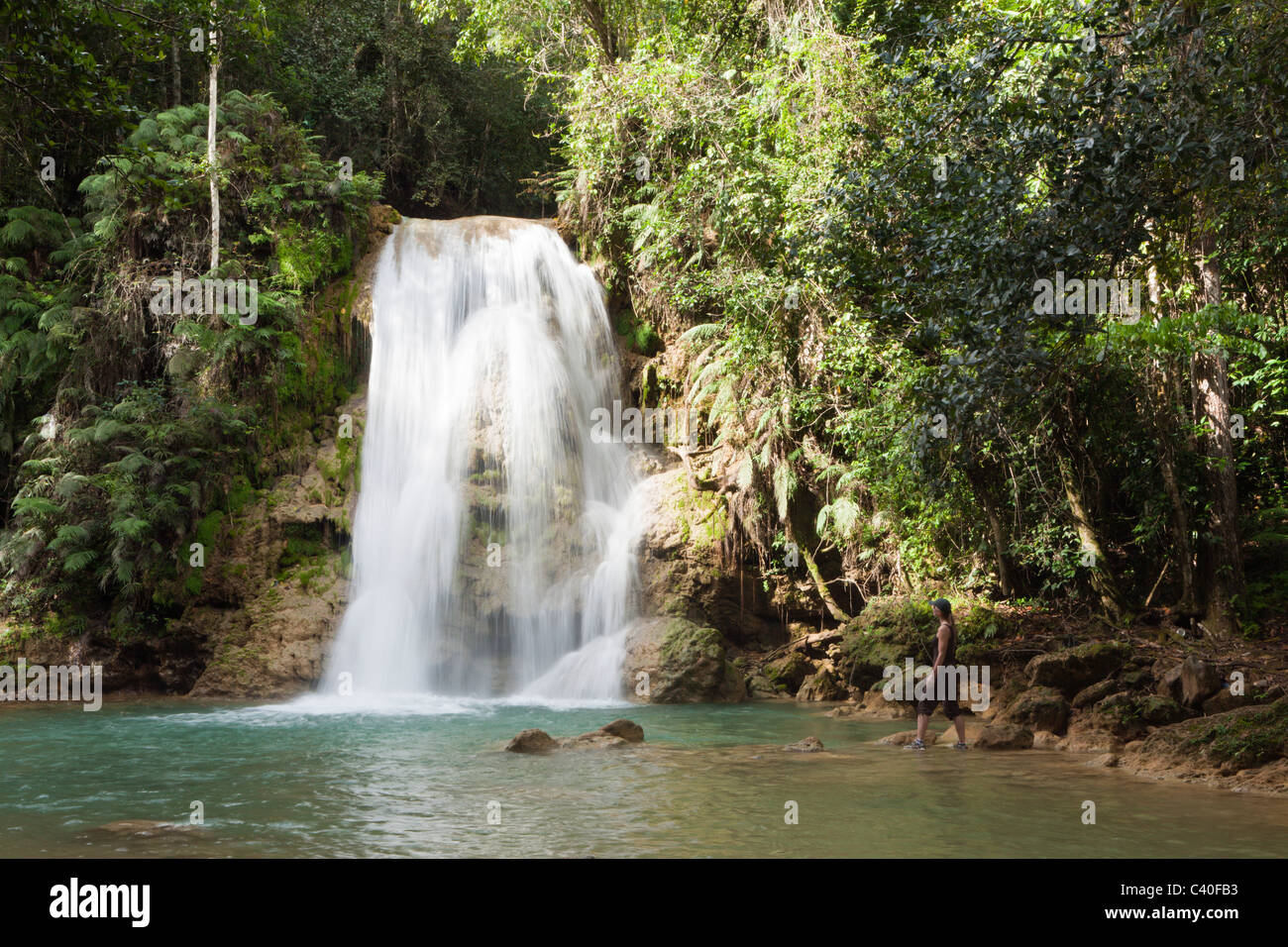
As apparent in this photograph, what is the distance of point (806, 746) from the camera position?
33.9ft

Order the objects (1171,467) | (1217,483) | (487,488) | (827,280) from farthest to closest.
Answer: (487,488)
(827,280)
(1217,483)
(1171,467)

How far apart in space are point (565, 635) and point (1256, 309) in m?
12.4

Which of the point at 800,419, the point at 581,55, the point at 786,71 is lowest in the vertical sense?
the point at 800,419

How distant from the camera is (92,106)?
27.3 ft

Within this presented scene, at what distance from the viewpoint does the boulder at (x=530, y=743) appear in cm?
1004

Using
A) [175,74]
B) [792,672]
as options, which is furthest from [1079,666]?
[175,74]

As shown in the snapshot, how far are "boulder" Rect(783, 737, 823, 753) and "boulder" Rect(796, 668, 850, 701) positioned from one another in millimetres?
5106

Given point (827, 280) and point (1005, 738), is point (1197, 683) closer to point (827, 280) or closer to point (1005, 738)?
point (1005, 738)

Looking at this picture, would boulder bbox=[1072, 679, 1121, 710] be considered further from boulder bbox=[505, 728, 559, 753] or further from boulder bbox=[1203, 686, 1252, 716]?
boulder bbox=[505, 728, 559, 753]

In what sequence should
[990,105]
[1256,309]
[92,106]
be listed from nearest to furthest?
1. [92,106]
2. [990,105]
3. [1256,309]

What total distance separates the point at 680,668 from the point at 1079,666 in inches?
239

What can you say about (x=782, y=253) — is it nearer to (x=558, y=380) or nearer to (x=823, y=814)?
(x=558, y=380)

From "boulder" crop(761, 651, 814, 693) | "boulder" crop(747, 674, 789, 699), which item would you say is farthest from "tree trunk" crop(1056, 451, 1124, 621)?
"boulder" crop(747, 674, 789, 699)

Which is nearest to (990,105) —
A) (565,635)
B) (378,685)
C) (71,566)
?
(565,635)
